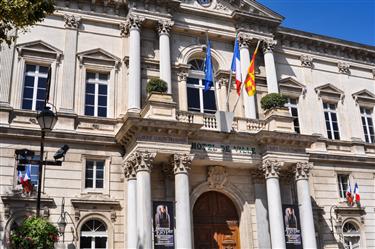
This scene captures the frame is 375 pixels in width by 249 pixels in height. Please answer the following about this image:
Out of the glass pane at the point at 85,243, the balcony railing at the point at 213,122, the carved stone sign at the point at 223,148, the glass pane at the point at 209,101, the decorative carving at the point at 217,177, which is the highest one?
the glass pane at the point at 209,101

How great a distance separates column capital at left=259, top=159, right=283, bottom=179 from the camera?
2017 centimetres

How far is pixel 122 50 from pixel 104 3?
2548 millimetres

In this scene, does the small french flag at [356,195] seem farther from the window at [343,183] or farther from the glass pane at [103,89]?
the glass pane at [103,89]

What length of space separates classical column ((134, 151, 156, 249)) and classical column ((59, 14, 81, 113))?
4389 mm

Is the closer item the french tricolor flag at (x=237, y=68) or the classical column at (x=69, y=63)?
the classical column at (x=69, y=63)

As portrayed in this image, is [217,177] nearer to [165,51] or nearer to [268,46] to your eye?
[165,51]

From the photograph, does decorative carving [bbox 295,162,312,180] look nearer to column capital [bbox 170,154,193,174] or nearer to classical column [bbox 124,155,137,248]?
column capital [bbox 170,154,193,174]

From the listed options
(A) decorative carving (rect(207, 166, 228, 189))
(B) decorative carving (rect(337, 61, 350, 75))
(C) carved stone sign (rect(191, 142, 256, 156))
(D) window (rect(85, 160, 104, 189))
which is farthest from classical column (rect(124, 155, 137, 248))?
(B) decorative carving (rect(337, 61, 350, 75))

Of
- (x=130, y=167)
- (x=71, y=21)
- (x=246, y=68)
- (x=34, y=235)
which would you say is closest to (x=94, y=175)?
(x=130, y=167)

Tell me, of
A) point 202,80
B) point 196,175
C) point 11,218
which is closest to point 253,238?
point 196,175

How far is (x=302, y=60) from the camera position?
26625mm

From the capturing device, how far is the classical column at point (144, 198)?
17078 millimetres

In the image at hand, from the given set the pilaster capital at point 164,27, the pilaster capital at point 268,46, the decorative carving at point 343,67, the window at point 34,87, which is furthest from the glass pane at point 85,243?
the decorative carving at point 343,67

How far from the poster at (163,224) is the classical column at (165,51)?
559cm
